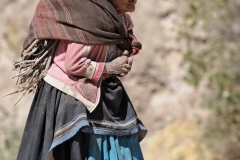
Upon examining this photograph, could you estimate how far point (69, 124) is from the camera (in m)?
3.46

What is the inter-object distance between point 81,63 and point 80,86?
0.15 meters

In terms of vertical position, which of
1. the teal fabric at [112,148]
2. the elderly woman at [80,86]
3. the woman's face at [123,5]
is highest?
the woman's face at [123,5]

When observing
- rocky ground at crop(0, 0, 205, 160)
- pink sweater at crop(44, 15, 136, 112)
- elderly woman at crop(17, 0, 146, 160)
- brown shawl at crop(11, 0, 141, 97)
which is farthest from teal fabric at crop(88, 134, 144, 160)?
rocky ground at crop(0, 0, 205, 160)

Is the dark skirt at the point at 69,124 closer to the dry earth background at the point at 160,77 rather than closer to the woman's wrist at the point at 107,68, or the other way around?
the woman's wrist at the point at 107,68

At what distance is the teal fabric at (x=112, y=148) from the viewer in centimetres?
354

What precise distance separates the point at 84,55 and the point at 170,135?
516 centimetres

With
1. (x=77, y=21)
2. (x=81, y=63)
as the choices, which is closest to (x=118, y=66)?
(x=81, y=63)

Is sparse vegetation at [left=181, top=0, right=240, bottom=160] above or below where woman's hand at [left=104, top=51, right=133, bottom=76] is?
above

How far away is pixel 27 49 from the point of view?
11.8 ft

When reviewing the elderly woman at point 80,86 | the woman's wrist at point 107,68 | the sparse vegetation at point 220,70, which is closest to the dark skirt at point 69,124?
the elderly woman at point 80,86

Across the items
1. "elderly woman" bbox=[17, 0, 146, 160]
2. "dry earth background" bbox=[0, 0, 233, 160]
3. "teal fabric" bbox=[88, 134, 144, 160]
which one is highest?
"dry earth background" bbox=[0, 0, 233, 160]

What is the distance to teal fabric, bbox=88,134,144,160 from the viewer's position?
354cm

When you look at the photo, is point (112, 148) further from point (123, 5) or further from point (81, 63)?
point (123, 5)

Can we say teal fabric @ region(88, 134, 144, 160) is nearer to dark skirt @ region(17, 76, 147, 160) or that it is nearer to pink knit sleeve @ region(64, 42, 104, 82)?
dark skirt @ region(17, 76, 147, 160)
